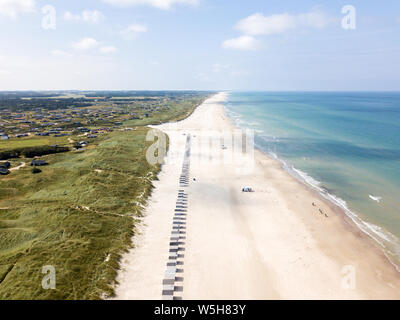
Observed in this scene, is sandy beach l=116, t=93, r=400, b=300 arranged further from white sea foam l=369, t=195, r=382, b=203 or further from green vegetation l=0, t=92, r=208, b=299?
white sea foam l=369, t=195, r=382, b=203

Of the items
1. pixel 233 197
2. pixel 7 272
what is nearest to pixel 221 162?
pixel 233 197

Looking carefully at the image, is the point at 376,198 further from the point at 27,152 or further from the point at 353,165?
the point at 27,152

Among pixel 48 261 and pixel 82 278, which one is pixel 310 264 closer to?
pixel 82 278

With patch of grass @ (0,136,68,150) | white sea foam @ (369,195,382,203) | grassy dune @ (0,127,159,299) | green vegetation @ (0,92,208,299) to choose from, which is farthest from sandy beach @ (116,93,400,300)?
patch of grass @ (0,136,68,150)

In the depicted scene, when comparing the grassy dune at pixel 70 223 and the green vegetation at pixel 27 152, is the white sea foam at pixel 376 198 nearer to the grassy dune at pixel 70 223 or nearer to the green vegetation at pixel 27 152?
the grassy dune at pixel 70 223

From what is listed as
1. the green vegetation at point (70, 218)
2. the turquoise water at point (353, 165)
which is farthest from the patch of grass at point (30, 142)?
the turquoise water at point (353, 165)

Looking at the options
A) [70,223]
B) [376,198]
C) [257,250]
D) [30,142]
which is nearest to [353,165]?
[376,198]

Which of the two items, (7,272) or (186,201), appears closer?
(7,272)
